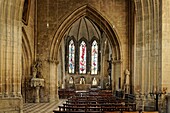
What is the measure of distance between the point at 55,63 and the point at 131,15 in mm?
8716

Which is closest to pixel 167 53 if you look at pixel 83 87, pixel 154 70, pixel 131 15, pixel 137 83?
pixel 154 70

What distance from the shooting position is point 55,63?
91.6ft

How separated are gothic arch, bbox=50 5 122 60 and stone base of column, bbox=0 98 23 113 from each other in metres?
11.2

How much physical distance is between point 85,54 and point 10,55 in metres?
31.8

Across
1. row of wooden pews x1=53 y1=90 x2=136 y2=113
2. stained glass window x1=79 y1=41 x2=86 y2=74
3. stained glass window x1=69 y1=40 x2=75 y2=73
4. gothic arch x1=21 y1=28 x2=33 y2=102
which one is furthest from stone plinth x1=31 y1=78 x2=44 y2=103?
stained glass window x1=79 y1=41 x2=86 y2=74

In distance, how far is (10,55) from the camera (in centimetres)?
1606

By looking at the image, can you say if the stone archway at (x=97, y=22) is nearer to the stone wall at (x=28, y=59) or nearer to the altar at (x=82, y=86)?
the stone wall at (x=28, y=59)

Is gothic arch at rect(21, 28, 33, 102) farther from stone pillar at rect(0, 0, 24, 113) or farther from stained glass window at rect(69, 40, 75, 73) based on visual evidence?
stained glass window at rect(69, 40, 75, 73)

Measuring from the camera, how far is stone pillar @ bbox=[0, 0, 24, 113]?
1551 centimetres

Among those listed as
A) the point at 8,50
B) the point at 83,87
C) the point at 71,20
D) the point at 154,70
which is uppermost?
the point at 71,20

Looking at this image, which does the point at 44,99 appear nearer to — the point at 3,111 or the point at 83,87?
the point at 3,111

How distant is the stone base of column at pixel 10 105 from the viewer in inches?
600

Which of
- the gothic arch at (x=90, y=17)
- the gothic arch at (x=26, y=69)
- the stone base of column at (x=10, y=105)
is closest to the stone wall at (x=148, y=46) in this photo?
the stone base of column at (x=10, y=105)

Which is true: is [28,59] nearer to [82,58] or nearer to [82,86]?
[82,86]
